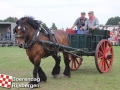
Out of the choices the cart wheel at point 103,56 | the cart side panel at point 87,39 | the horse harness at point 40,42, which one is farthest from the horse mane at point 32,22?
the cart wheel at point 103,56

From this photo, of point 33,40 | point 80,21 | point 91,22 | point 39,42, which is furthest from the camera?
point 80,21

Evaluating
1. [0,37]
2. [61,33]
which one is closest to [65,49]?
[61,33]

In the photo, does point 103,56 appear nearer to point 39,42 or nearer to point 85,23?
point 85,23

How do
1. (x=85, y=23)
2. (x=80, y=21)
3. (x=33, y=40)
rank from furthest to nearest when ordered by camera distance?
(x=80, y=21)
(x=85, y=23)
(x=33, y=40)

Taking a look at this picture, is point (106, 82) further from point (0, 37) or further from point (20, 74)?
point (0, 37)

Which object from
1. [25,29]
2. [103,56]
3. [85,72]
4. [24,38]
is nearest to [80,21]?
[103,56]

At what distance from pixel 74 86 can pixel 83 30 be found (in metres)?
2.84

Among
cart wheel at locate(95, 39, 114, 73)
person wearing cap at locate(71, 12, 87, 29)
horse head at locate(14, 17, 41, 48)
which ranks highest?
person wearing cap at locate(71, 12, 87, 29)

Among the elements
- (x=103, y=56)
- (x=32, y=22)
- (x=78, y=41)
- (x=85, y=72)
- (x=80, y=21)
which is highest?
(x=80, y=21)

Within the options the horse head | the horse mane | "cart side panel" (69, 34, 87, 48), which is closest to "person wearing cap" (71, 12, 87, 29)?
"cart side panel" (69, 34, 87, 48)

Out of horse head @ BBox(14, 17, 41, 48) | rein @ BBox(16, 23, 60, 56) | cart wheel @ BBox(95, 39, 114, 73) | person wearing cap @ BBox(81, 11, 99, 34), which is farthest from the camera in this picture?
person wearing cap @ BBox(81, 11, 99, 34)

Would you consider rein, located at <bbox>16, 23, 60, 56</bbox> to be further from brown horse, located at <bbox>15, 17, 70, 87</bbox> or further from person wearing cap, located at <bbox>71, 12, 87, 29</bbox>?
person wearing cap, located at <bbox>71, 12, 87, 29</bbox>

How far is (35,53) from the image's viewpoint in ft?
23.0

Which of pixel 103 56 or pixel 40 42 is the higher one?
pixel 40 42
